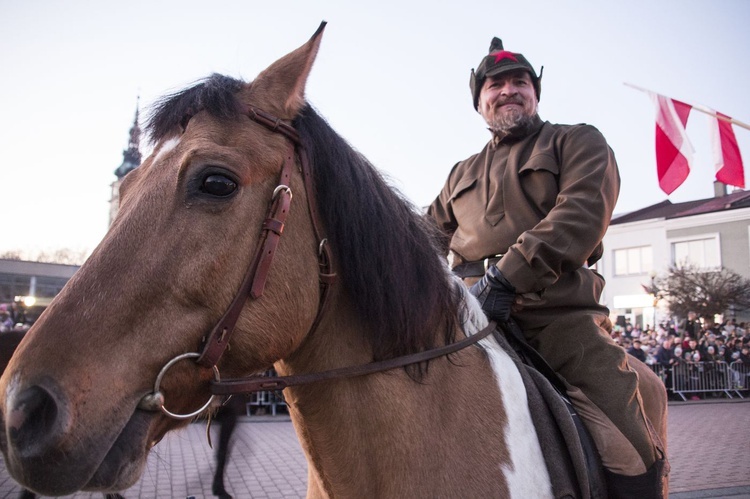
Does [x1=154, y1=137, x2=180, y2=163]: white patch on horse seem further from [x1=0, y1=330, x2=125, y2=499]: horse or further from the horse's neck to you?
[x1=0, y1=330, x2=125, y2=499]: horse

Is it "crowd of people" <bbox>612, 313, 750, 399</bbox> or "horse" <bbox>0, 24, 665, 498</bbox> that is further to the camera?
"crowd of people" <bbox>612, 313, 750, 399</bbox>

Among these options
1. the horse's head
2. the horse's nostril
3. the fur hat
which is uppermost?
the fur hat

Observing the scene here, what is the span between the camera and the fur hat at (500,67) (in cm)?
297

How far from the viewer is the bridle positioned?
1521mm

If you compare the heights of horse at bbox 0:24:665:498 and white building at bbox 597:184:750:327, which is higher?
white building at bbox 597:184:750:327

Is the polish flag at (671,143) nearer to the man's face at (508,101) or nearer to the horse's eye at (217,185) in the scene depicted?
the man's face at (508,101)

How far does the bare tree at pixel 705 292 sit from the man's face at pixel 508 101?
91.8 ft

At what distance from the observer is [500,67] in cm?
297

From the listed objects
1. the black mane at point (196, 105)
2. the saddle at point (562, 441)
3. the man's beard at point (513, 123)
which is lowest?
the saddle at point (562, 441)

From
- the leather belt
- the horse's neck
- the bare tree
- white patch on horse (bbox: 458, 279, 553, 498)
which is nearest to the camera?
the horse's neck

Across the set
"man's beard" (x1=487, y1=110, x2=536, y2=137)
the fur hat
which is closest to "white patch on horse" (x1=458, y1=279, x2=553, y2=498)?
"man's beard" (x1=487, y1=110, x2=536, y2=137)

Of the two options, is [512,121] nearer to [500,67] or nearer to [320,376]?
[500,67]

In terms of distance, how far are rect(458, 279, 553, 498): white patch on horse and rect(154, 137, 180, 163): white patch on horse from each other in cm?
121

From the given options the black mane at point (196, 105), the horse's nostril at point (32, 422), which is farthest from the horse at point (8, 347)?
the horse's nostril at point (32, 422)
